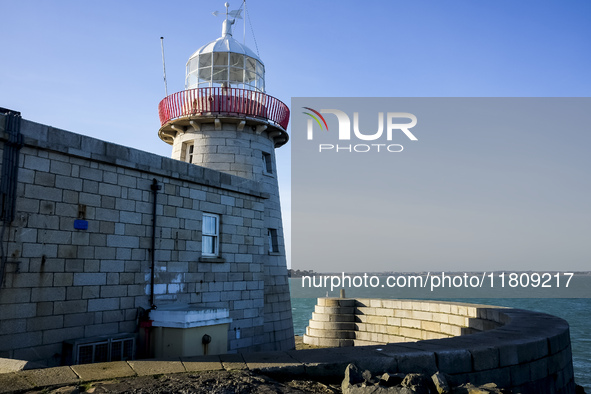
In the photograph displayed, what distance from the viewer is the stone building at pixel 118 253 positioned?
7543 millimetres

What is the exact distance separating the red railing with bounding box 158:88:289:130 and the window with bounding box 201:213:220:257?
172 inches

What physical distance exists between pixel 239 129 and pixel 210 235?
4677 millimetres

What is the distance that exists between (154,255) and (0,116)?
3.68 m

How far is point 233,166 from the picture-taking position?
1469cm

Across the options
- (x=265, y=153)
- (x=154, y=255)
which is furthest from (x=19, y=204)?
(x=265, y=153)

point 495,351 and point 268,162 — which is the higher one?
point 268,162

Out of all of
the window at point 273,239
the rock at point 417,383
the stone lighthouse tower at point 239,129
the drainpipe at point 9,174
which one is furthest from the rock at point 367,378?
the window at point 273,239

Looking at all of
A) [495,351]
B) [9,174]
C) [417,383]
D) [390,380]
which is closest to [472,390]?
[417,383]

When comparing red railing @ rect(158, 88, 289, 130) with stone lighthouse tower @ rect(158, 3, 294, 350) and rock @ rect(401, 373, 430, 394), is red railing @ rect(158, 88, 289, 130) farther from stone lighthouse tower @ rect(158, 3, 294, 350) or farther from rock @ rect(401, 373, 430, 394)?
rock @ rect(401, 373, 430, 394)

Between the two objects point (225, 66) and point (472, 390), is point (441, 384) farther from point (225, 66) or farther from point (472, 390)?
point (225, 66)

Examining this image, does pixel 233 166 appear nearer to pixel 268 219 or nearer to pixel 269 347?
pixel 268 219

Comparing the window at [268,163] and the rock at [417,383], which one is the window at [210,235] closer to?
the window at [268,163]

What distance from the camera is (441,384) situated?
18.1 feet

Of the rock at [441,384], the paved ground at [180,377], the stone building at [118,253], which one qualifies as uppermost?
the stone building at [118,253]
